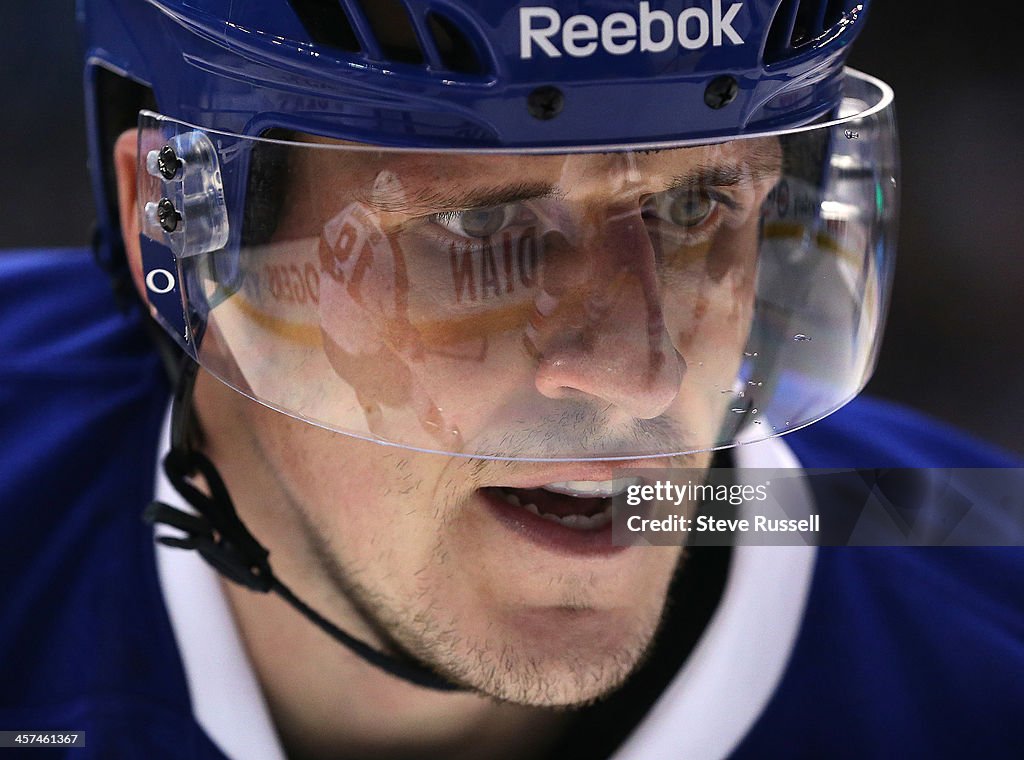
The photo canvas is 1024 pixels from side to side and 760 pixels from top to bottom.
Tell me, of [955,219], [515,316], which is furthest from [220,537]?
[955,219]

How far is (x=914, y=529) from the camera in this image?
132 cm

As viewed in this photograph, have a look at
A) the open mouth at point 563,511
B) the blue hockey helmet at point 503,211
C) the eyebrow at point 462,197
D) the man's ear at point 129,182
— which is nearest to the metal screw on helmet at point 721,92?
the blue hockey helmet at point 503,211

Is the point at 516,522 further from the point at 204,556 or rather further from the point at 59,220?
the point at 59,220

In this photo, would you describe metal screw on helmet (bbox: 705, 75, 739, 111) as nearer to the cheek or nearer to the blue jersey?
the cheek

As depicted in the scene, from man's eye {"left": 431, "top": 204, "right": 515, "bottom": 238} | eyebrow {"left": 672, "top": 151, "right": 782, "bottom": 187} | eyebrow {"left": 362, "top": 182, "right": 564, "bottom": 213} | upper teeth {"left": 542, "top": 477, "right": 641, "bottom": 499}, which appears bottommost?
upper teeth {"left": 542, "top": 477, "right": 641, "bottom": 499}

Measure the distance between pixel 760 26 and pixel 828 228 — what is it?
0.79 ft

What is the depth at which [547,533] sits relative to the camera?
105 centimetres

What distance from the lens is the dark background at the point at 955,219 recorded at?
219cm

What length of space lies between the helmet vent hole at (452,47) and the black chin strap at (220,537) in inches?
18.4

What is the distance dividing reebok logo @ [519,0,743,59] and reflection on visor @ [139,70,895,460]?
0.07 metres

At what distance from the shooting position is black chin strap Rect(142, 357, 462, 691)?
1.11m

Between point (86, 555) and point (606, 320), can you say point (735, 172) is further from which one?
point (86, 555)

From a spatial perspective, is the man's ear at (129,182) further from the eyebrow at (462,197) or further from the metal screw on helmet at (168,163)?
the eyebrow at (462,197)

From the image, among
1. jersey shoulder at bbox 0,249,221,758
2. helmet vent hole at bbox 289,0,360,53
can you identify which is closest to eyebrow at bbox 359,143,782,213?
helmet vent hole at bbox 289,0,360,53
